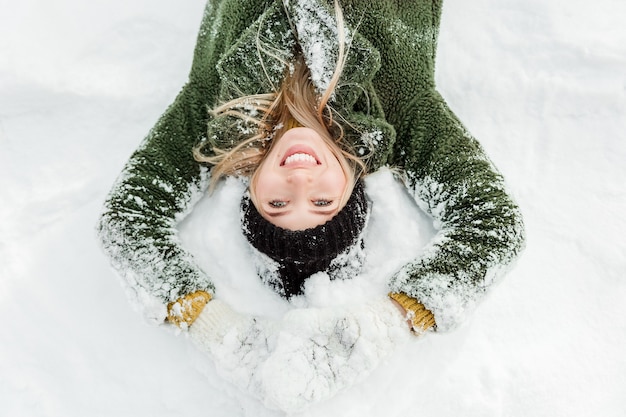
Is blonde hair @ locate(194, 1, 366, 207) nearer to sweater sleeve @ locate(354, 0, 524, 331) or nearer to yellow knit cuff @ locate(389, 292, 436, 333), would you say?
sweater sleeve @ locate(354, 0, 524, 331)

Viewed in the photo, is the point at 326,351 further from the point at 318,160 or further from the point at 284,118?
the point at 284,118

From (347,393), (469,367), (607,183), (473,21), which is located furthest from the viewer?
(473,21)

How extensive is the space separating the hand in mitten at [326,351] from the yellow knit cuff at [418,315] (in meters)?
0.02

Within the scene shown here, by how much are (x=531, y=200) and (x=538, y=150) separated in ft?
0.48

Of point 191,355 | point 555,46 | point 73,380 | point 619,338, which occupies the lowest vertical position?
point 73,380

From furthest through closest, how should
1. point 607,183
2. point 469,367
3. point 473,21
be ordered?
point 473,21
point 607,183
point 469,367

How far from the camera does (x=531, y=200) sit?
4.89 ft

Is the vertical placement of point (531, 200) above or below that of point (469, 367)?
above

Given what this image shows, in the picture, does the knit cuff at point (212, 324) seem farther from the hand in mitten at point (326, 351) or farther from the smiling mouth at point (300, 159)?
the smiling mouth at point (300, 159)

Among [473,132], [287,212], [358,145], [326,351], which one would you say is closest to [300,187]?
[287,212]

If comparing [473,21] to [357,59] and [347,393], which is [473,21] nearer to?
[357,59]

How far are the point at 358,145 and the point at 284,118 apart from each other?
0.63 ft

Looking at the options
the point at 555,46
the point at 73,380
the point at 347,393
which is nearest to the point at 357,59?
the point at 555,46

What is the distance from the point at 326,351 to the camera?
3.74ft
